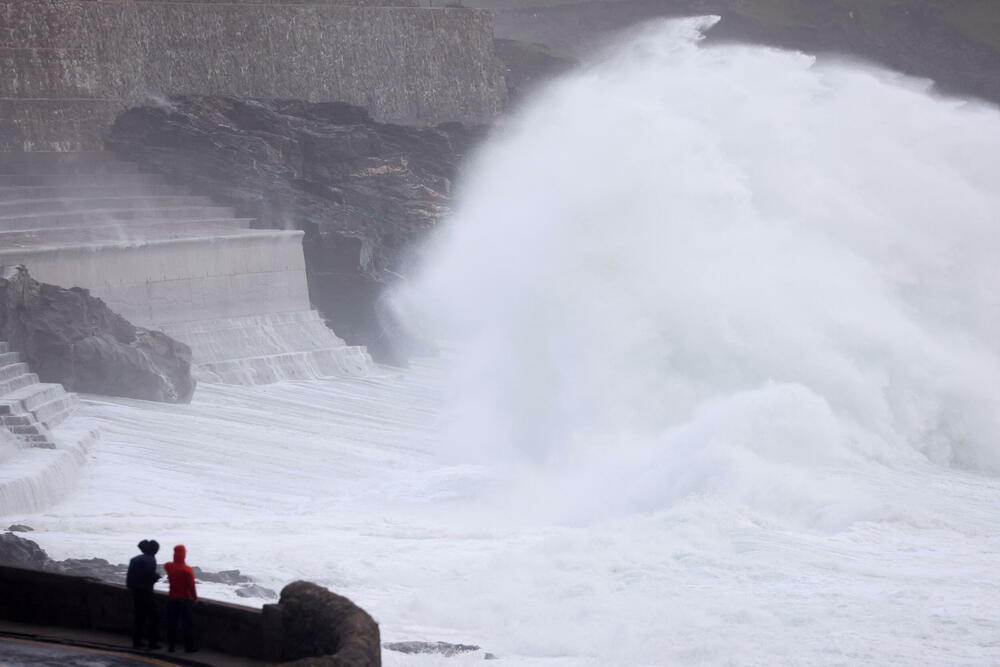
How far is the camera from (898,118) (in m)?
29.7

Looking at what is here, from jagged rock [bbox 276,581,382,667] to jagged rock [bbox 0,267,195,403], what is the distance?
12457 millimetres

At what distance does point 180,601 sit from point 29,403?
31.0ft

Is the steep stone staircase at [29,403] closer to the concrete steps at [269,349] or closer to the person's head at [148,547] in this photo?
the concrete steps at [269,349]

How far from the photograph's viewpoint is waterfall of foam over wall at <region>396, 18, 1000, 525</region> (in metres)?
19.4

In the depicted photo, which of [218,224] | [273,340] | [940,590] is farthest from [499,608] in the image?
[218,224]

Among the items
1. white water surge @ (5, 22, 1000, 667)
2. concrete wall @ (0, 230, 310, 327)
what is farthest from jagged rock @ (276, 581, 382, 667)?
concrete wall @ (0, 230, 310, 327)

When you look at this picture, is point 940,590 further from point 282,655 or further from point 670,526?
point 282,655

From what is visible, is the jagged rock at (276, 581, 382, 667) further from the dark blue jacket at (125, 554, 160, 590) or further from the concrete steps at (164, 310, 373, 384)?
the concrete steps at (164, 310, 373, 384)

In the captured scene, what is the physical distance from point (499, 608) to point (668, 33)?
3131 centimetres

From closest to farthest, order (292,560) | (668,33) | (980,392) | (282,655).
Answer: (282,655), (292,560), (980,392), (668,33)

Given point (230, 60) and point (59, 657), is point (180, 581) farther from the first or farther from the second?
point (230, 60)

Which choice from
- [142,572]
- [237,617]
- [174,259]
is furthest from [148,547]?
[174,259]

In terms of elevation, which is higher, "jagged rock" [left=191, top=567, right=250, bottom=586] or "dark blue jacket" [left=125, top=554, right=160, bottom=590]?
"dark blue jacket" [left=125, top=554, right=160, bottom=590]

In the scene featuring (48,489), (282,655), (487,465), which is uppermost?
(282,655)
